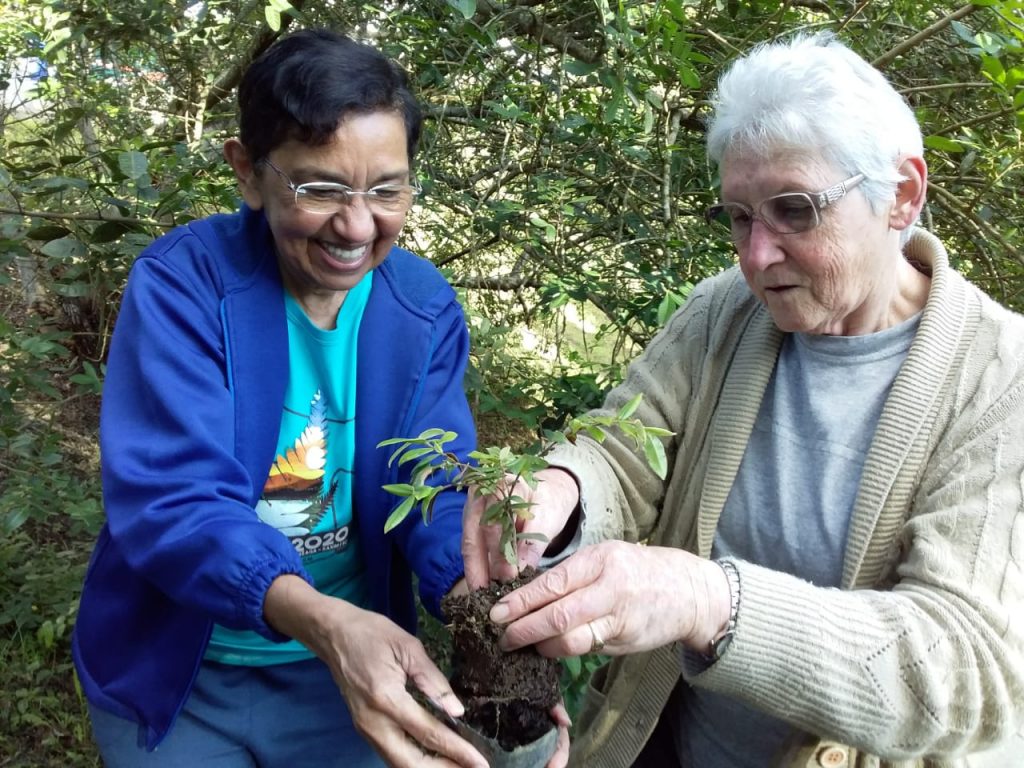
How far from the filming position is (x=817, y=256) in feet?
5.39

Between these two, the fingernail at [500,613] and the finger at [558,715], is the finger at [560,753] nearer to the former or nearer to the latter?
the finger at [558,715]

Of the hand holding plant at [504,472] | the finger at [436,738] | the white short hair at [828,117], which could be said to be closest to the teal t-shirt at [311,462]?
the hand holding plant at [504,472]

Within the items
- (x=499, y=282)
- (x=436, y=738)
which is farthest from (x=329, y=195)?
(x=499, y=282)

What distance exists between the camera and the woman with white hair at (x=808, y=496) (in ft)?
4.44

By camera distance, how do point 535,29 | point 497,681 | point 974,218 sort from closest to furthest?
point 497,681 < point 974,218 < point 535,29

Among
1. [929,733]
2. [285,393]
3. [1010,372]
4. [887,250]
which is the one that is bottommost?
[929,733]

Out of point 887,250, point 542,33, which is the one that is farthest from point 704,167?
point 887,250

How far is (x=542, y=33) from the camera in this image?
3336 mm

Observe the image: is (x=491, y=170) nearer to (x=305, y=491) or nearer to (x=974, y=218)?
(x=974, y=218)

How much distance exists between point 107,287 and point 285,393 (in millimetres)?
1558

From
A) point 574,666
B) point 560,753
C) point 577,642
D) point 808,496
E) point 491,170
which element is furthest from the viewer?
point 491,170

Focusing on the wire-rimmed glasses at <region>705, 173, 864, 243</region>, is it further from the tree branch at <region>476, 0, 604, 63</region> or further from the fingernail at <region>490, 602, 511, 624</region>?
the tree branch at <region>476, 0, 604, 63</region>

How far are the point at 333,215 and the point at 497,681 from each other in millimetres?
957

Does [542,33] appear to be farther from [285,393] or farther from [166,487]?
[166,487]
